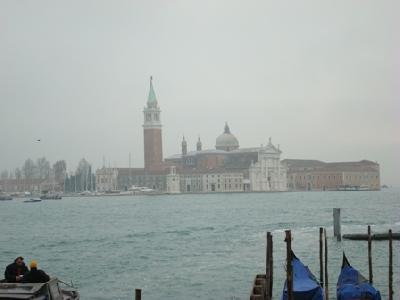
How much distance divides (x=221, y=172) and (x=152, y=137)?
10.8 m

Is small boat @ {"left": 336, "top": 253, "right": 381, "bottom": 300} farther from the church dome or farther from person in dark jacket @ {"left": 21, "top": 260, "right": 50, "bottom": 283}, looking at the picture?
the church dome

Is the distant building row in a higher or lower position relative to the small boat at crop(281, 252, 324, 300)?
higher

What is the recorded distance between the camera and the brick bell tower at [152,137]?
106m

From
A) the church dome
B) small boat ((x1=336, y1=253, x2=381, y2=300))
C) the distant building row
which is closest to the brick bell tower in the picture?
the church dome

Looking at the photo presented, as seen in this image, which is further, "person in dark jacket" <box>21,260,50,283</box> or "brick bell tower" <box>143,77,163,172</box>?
"brick bell tower" <box>143,77,163,172</box>

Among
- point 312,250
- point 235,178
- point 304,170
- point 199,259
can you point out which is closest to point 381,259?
point 312,250

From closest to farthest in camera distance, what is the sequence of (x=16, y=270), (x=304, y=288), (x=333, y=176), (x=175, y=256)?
1. (x=16, y=270)
2. (x=304, y=288)
3. (x=175, y=256)
4. (x=333, y=176)

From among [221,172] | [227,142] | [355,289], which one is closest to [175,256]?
[355,289]

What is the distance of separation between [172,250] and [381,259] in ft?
23.0

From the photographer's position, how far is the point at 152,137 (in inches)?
4141

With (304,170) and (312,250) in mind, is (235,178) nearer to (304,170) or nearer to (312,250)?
(304,170)

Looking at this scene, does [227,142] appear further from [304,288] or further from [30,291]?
[30,291]

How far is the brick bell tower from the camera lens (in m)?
106

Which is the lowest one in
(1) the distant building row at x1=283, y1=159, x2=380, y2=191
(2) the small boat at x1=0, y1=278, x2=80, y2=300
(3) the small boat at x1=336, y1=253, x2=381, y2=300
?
(3) the small boat at x1=336, y1=253, x2=381, y2=300
